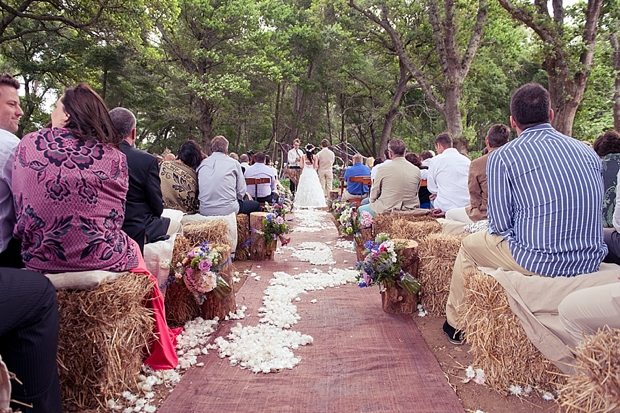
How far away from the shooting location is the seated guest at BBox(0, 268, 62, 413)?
70.1 inches

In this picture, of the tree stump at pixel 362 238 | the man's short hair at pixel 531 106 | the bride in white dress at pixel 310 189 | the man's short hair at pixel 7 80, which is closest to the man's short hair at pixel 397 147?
the tree stump at pixel 362 238

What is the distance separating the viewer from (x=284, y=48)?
2211cm

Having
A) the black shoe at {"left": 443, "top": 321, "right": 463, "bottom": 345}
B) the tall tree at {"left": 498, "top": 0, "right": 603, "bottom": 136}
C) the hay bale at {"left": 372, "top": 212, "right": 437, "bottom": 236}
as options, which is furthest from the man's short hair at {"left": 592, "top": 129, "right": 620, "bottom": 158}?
the tall tree at {"left": 498, "top": 0, "right": 603, "bottom": 136}

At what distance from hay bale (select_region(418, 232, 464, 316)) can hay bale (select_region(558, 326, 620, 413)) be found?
6.79 ft

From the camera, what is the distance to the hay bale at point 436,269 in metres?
3.70

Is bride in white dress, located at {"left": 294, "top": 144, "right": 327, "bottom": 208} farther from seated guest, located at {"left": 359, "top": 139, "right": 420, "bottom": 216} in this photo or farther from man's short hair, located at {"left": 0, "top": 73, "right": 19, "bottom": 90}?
man's short hair, located at {"left": 0, "top": 73, "right": 19, "bottom": 90}

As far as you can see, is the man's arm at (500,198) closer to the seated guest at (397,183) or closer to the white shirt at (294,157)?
the seated guest at (397,183)

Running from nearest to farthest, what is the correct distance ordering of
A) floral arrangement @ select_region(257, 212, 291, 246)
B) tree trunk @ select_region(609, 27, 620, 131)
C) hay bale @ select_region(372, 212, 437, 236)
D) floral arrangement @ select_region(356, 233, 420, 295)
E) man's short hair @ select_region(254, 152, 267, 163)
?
floral arrangement @ select_region(356, 233, 420, 295) → hay bale @ select_region(372, 212, 437, 236) → floral arrangement @ select_region(257, 212, 291, 246) → man's short hair @ select_region(254, 152, 267, 163) → tree trunk @ select_region(609, 27, 620, 131)

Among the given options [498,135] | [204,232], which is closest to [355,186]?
[498,135]

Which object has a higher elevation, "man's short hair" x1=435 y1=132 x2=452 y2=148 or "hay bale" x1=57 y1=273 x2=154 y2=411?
"man's short hair" x1=435 y1=132 x2=452 y2=148

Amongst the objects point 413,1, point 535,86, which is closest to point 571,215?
point 535,86

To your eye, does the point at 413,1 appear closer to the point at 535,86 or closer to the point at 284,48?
the point at 284,48

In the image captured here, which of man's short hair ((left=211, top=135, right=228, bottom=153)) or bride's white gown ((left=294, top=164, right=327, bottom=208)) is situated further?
bride's white gown ((left=294, top=164, right=327, bottom=208))

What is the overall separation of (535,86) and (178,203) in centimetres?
417
